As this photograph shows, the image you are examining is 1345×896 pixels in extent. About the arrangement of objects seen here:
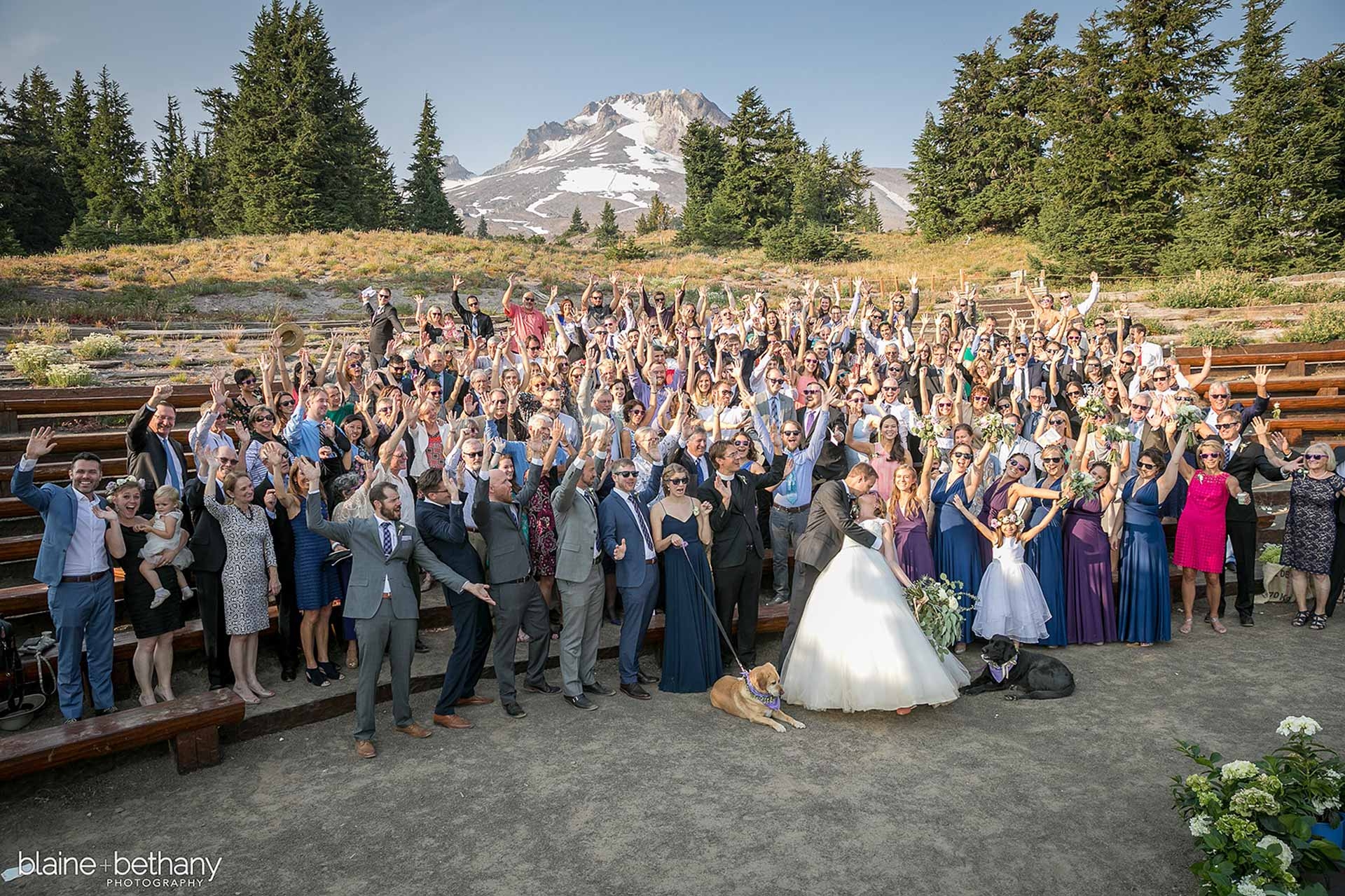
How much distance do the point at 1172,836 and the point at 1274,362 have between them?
14.5 m

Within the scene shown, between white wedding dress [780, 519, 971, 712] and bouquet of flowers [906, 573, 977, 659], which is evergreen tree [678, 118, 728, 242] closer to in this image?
bouquet of flowers [906, 573, 977, 659]

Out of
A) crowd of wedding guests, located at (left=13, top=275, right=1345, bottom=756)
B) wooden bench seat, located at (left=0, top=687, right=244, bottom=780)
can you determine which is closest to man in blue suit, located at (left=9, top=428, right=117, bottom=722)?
crowd of wedding guests, located at (left=13, top=275, right=1345, bottom=756)

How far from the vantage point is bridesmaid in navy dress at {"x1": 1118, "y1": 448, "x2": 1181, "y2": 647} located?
7414 mm

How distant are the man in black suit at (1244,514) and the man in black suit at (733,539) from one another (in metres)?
4.82

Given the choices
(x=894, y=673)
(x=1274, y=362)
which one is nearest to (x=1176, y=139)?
(x=1274, y=362)

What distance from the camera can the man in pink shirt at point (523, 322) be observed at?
39.0 ft

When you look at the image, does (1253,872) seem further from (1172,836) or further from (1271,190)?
(1271,190)

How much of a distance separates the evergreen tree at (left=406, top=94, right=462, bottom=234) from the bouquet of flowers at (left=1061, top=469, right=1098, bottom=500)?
4810cm

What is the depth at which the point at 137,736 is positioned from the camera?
4988mm

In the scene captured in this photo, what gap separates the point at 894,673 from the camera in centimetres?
570

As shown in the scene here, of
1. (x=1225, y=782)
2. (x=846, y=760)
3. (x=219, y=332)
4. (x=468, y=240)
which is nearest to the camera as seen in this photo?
(x=1225, y=782)

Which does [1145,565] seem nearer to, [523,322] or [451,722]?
[451,722]

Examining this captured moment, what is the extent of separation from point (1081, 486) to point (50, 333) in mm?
17116

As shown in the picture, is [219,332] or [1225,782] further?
[219,332]
